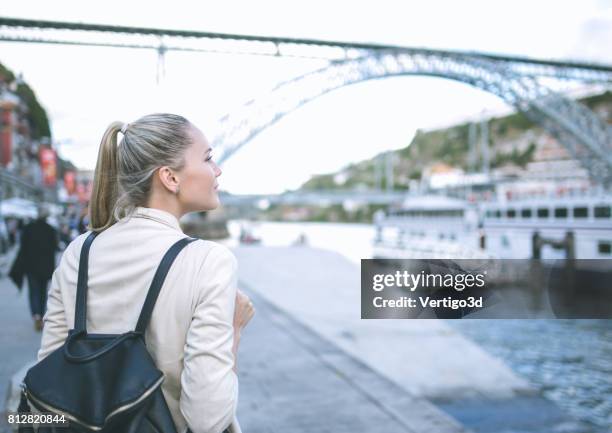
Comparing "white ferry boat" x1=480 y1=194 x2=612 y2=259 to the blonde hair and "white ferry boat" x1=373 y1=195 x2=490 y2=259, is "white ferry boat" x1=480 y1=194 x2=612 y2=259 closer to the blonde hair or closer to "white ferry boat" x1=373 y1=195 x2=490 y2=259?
"white ferry boat" x1=373 y1=195 x2=490 y2=259

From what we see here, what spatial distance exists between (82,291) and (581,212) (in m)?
22.9

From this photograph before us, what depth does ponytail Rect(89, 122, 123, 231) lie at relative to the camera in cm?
126

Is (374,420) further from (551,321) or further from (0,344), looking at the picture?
(551,321)

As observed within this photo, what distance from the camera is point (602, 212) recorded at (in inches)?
808

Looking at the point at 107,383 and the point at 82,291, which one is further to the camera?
the point at 82,291

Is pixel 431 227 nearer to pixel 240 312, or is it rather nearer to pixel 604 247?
pixel 604 247

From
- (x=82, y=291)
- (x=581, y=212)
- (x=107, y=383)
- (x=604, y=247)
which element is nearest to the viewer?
(x=107, y=383)

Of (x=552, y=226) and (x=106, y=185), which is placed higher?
(x=106, y=185)

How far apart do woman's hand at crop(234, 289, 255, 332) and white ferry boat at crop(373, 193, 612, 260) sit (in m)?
13.7

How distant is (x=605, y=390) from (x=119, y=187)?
857 centimetres

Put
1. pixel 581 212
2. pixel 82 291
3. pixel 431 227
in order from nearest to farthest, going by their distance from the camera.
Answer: pixel 82 291, pixel 581 212, pixel 431 227

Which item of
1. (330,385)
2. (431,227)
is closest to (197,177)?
(330,385)

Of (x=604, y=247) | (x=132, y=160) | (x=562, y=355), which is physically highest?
(x=132, y=160)

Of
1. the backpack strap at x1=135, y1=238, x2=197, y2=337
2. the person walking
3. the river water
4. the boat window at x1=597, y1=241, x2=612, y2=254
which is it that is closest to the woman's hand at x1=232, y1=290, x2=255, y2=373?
the backpack strap at x1=135, y1=238, x2=197, y2=337
